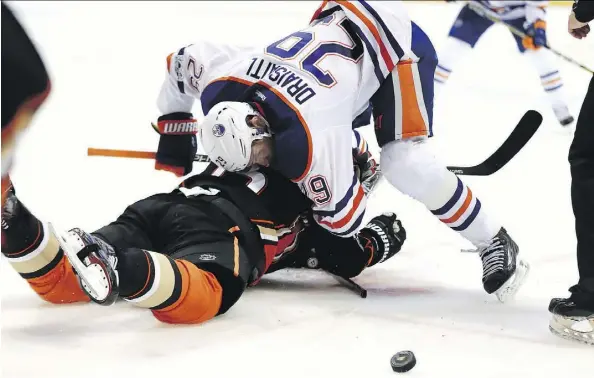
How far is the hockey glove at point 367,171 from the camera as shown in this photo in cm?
225

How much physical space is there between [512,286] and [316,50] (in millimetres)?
630

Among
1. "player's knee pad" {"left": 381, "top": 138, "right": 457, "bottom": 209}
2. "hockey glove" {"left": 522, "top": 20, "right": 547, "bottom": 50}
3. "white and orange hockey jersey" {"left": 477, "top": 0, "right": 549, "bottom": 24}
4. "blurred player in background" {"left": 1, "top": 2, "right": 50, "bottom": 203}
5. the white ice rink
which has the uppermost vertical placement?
"blurred player in background" {"left": 1, "top": 2, "right": 50, "bottom": 203}

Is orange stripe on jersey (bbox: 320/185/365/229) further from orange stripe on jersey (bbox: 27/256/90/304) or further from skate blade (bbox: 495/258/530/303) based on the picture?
orange stripe on jersey (bbox: 27/256/90/304)

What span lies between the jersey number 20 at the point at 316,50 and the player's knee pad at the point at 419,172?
0.67 feet

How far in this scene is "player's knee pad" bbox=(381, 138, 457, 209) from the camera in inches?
72.2

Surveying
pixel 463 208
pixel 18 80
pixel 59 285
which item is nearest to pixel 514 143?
pixel 463 208

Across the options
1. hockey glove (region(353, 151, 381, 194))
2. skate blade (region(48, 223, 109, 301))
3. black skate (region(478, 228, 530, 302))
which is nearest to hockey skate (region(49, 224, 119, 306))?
skate blade (region(48, 223, 109, 301))

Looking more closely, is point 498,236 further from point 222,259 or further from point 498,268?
point 222,259

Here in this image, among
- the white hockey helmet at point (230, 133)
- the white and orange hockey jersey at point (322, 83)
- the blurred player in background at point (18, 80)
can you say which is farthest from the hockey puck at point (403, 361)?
the blurred player in background at point (18, 80)

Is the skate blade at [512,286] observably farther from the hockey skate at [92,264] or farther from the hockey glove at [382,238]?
the hockey skate at [92,264]

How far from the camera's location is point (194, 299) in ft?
5.22

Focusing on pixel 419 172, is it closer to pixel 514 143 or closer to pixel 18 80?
pixel 514 143

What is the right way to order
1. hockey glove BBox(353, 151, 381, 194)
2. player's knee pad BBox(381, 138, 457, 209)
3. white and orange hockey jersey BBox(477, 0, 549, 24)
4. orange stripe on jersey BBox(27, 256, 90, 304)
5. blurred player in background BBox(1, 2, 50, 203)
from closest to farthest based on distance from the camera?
blurred player in background BBox(1, 2, 50, 203), orange stripe on jersey BBox(27, 256, 90, 304), player's knee pad BBox(381, 138, 457, 209), hockey glove BBox(353, 151, 381, 194), white and orange hockey jersey BBox(477, 0, 549, 24)

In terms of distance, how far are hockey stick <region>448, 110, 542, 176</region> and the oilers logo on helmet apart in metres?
0.66
